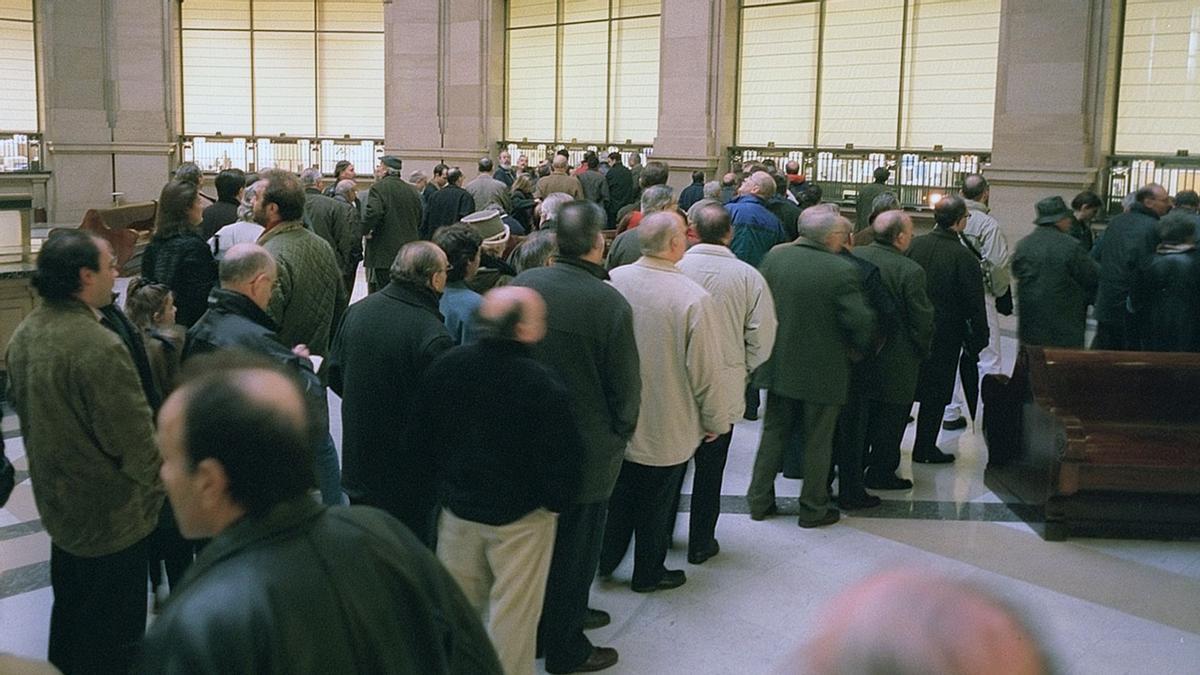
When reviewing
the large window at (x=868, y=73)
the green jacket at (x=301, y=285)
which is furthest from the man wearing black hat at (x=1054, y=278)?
the large window at (x=868, y=73)

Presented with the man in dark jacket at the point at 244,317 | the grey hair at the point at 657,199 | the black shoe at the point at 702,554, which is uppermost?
the grey hair at the point at 657,199

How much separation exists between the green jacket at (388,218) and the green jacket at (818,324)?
18.9 ft

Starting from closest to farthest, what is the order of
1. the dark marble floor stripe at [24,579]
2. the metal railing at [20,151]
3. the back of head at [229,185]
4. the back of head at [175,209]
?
the dark marble floor stripe at [24,579]
the back of head at [175,209]
the back of head at [229,185]
the metal railing at [20,151]

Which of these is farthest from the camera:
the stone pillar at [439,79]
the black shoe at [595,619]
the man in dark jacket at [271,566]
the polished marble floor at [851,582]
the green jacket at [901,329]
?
the stone pillar at [439,79]

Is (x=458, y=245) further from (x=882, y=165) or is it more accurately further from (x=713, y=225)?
(x=882, y=165)

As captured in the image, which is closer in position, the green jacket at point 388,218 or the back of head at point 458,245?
the back of head at point 458,245

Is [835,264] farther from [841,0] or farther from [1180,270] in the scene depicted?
[841,0]

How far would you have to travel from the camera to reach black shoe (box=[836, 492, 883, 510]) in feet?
24.8

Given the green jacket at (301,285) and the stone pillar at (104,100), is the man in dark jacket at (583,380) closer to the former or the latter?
the green jacket at (301,285)

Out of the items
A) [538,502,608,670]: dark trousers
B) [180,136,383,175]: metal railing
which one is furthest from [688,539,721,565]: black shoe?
[180,136,383,175]: metal railing

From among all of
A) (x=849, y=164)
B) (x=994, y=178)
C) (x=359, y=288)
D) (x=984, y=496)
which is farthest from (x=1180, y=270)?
(x=359, y=288)

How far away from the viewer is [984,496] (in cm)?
788

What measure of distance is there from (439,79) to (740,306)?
16.2m

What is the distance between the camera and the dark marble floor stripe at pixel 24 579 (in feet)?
19.6
